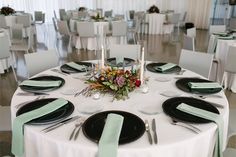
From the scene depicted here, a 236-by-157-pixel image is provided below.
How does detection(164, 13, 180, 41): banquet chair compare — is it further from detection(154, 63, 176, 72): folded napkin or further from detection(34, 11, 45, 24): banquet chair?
detection(154, 63, 176, 72): folded napkin

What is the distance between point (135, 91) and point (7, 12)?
730 cm

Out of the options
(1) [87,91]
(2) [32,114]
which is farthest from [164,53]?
(2) [32,114]

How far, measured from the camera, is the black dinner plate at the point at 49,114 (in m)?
1.54

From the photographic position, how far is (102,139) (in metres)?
1.35

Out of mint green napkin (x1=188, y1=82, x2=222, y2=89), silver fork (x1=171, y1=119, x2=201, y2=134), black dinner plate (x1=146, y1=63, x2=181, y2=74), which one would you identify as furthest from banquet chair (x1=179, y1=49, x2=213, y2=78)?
silver fork (x1=171, y1=119, x2=201, y2=134)

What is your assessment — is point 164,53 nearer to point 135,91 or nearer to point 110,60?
point 110,60

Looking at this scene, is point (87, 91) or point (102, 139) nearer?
point (102, 139)

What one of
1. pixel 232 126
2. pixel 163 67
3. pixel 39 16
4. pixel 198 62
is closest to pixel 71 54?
pixel 39 16

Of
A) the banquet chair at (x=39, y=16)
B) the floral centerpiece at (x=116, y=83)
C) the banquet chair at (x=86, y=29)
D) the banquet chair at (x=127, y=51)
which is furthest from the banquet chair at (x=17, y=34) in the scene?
the floral centerpiece at (x=116, y=83)

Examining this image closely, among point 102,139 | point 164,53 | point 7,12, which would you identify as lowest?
point 164,53

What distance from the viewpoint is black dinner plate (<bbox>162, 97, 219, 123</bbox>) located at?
157 cm

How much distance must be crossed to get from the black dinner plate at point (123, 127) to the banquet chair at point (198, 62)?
1.58 m

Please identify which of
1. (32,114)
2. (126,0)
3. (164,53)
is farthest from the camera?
(126,0)

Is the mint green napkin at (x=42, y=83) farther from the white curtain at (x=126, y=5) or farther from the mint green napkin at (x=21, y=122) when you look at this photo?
the white curtain at (x=126, y=5)
